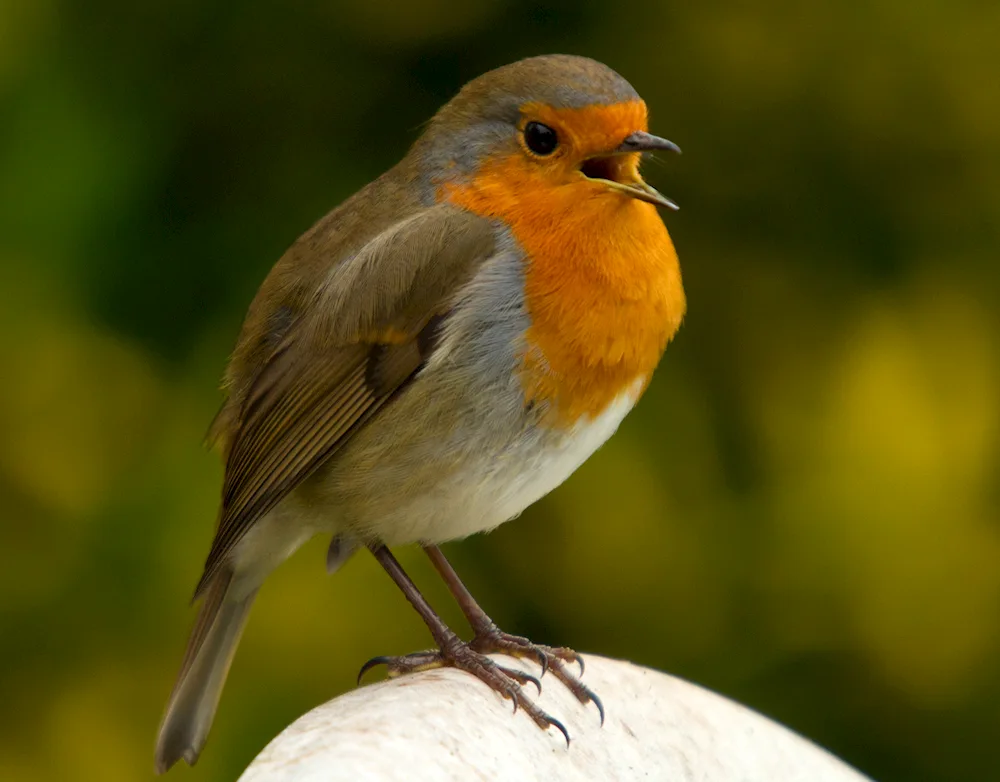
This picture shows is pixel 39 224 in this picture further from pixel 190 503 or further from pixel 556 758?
pixel 556 758

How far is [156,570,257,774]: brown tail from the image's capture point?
3160mm

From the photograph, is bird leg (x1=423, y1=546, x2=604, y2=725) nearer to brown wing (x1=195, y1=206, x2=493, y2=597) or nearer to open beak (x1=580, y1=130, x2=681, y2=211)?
brown wing (x1=195, y1=206, x2=493, y2=597)

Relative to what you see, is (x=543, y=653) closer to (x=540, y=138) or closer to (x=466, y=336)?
(x=466, y=336)

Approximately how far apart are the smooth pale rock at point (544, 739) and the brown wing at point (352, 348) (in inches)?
18.0

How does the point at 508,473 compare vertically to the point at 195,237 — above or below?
below

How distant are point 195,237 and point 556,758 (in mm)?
1472

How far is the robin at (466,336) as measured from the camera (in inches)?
111

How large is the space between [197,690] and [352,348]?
2.44 ft

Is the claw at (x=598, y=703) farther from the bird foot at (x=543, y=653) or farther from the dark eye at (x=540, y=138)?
the dark eye at (x=540, y=138)

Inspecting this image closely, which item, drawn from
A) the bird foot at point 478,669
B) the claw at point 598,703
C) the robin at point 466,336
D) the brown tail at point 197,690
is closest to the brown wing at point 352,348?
the robin at point 466,336

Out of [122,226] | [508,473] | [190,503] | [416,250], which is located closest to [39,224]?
[122,226]

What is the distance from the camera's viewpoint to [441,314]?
115 inches

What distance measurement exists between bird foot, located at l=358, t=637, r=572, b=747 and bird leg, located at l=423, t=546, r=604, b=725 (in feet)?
0.11

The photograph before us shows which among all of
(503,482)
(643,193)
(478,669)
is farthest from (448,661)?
(643,193)
